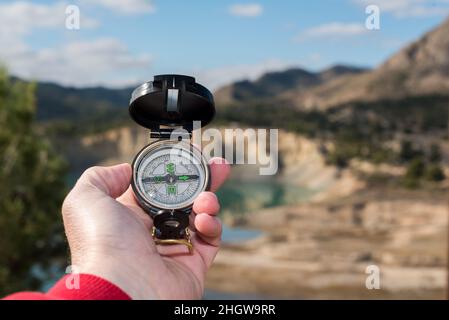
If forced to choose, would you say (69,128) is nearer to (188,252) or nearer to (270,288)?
(270,288)

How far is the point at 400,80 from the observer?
10906cm

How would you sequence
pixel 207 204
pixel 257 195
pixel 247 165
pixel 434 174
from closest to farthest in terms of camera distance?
pixel 207 204
pixel 434 174
pixel 257 195
pixel 247 165

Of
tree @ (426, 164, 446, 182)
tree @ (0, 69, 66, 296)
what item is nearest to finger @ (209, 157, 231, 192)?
tree @ (0, 69, 66, 296)

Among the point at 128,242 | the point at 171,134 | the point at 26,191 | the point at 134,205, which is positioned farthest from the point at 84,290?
the point at 26,191

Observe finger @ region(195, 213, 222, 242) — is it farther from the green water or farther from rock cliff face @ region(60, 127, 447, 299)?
the green water

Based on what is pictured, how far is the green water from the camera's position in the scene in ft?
164

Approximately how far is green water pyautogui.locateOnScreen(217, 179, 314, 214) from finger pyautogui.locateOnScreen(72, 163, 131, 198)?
4241 centimetres

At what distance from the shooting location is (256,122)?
206 feet

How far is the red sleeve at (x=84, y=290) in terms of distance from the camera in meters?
1.91

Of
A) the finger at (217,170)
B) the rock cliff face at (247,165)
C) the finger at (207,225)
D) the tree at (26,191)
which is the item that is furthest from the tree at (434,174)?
the finger at (207,225)

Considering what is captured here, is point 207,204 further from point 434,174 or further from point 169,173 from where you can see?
point 434,174

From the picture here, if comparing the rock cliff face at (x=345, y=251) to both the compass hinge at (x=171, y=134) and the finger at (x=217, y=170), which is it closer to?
the finger at (x=217, y=170)

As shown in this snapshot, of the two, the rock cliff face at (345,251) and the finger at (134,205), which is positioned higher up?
the rock cliff face at (345,251)

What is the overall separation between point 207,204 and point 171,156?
0.34 meters
